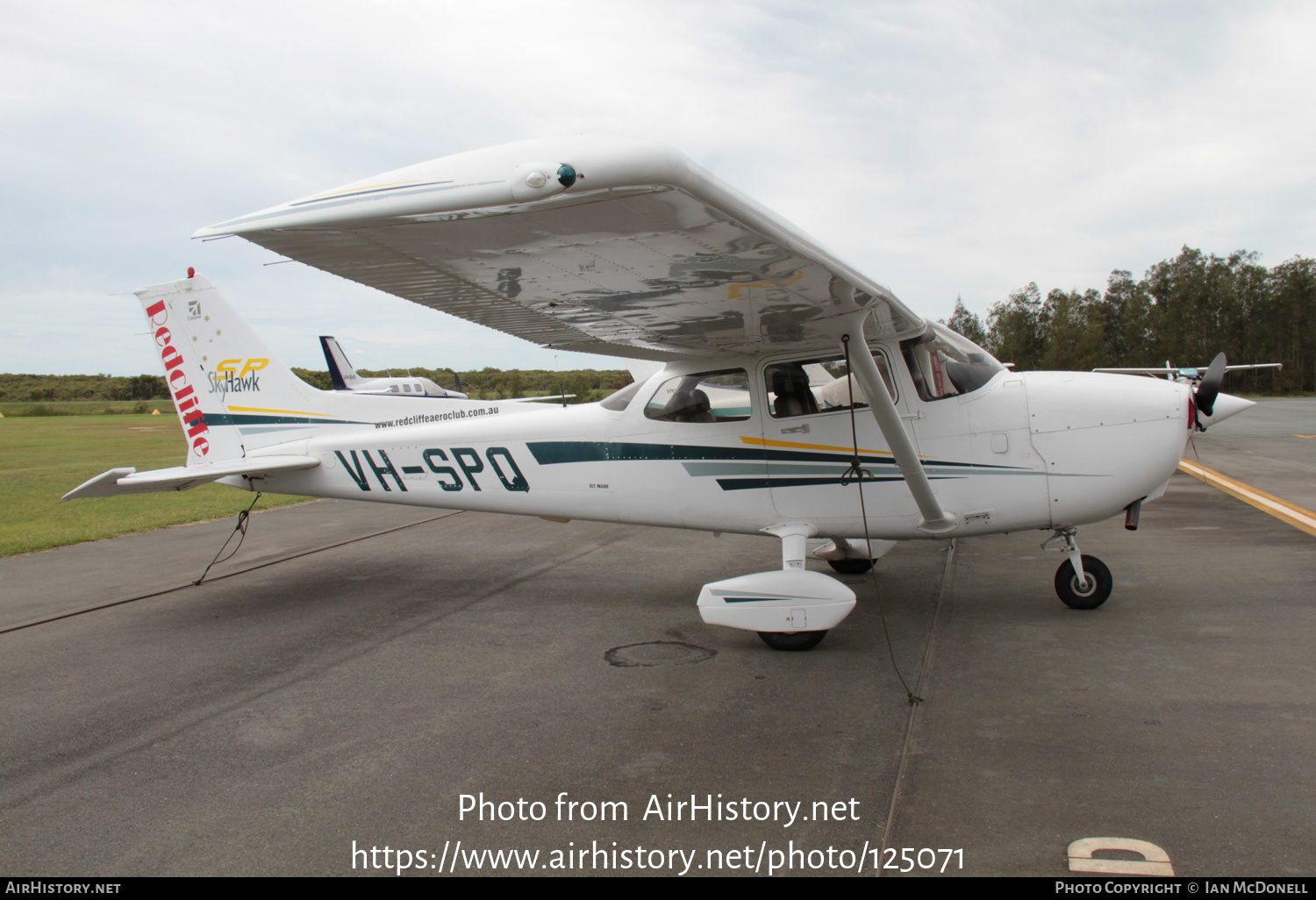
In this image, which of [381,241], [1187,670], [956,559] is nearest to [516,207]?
[381,241]

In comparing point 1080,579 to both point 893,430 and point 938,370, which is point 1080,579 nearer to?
point 938,370

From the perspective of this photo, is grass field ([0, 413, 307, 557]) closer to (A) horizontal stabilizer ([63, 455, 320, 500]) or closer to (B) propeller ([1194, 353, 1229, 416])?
(A) horizontal stabilizer ([63, 455, 320, 500])

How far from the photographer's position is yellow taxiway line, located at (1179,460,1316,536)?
8.65 meters

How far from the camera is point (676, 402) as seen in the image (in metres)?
6.12

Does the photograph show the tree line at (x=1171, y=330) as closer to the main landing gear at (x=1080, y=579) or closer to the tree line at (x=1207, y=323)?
the tree line at (x=1207, y=323)

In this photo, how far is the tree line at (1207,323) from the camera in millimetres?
62531

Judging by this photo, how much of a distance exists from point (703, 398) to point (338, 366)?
93.1 feet

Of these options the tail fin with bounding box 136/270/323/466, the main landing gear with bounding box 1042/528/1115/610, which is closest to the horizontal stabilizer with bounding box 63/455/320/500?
the tail fin with bounding box 136/270/323/466

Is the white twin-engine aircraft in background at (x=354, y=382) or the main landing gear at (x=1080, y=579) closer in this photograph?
the main landing gear at (x=1080, y=579)

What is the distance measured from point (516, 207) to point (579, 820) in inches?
91.4

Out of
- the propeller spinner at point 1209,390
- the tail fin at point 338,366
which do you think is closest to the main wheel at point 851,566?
the propeller spinner at point 1209,390

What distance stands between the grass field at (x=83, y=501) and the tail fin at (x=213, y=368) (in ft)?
12.5

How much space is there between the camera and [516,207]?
2.57 meters

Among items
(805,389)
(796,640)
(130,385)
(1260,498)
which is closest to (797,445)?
(805,389)
